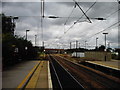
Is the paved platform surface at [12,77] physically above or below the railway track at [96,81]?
above

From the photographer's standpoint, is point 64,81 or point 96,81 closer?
point 64,81

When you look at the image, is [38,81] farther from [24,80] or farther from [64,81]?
[64,81]

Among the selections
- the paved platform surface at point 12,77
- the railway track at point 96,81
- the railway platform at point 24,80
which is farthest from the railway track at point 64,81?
the paved platform surface at point 12,77

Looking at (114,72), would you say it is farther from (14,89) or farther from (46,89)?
(14,89)

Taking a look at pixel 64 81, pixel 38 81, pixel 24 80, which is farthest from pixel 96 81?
pixel 24 80

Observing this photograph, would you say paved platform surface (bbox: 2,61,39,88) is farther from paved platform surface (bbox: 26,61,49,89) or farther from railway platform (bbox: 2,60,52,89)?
paved platform surface (bbox: 26,61,49,89)

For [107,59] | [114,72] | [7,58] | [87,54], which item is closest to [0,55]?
[7,58]

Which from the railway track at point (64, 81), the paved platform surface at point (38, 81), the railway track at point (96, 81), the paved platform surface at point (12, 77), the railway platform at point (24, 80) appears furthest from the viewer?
the railway track at point (96, 81)

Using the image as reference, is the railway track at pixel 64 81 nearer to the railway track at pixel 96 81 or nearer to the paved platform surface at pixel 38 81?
the railway track at pixel 96 81

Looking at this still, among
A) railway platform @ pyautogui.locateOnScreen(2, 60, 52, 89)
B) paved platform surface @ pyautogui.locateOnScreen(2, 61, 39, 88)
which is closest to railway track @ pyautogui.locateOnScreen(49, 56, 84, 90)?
railway platform @ pyautogui.locateOnScreen(2, 60, 52, 89)

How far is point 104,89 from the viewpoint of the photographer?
1491 centimetres

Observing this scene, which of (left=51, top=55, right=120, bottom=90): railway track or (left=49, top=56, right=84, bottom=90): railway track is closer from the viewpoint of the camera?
(left=49, top=56, right=84, bottom=90): railway track

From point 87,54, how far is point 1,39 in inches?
1789

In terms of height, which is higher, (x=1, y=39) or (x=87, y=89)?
(x=1, y=39)
